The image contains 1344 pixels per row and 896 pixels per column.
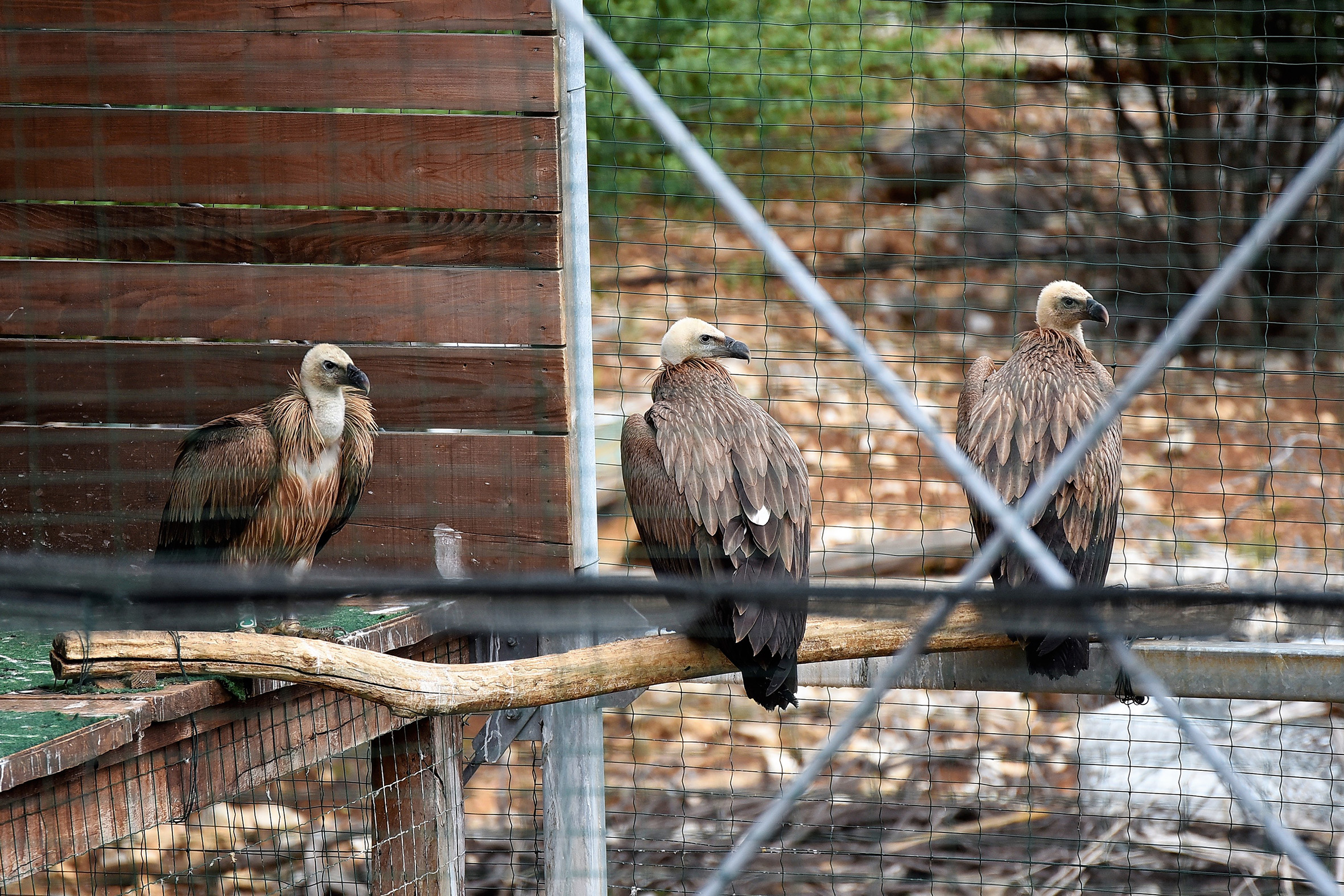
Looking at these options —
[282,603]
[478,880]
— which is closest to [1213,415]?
[478,880]

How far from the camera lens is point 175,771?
3.13 metres

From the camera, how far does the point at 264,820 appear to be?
5441 mm

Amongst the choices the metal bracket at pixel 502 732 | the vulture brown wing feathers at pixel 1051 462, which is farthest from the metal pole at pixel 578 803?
the vulture brown wing feathers at pixel 1051 462

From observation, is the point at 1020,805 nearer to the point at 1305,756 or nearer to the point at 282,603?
the point at 1305,756

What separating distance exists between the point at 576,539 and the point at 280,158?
140 cm

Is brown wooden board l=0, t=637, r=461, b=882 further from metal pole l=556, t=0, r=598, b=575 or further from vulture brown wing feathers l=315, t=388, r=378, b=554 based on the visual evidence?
metal pole l=556, t=0, r=598, b=575

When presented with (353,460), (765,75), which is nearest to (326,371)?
(353,460)

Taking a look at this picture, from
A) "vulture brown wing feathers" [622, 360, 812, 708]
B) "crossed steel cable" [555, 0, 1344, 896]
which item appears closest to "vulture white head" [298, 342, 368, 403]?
"vulture brown wing feathers" [622, 360, 812, 708]

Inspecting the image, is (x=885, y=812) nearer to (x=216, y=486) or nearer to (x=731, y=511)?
(x=731, y=511)

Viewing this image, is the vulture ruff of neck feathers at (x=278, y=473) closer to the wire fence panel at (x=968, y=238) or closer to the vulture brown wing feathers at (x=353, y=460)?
the vulture brown wing feathers at (x=353, y=460)

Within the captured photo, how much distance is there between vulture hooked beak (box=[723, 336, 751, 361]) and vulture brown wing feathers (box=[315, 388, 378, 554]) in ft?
3.59

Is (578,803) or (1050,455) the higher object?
(1050,455)

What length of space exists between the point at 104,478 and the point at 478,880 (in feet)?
7.46

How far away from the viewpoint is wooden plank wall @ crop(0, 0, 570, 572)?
3.62 m
